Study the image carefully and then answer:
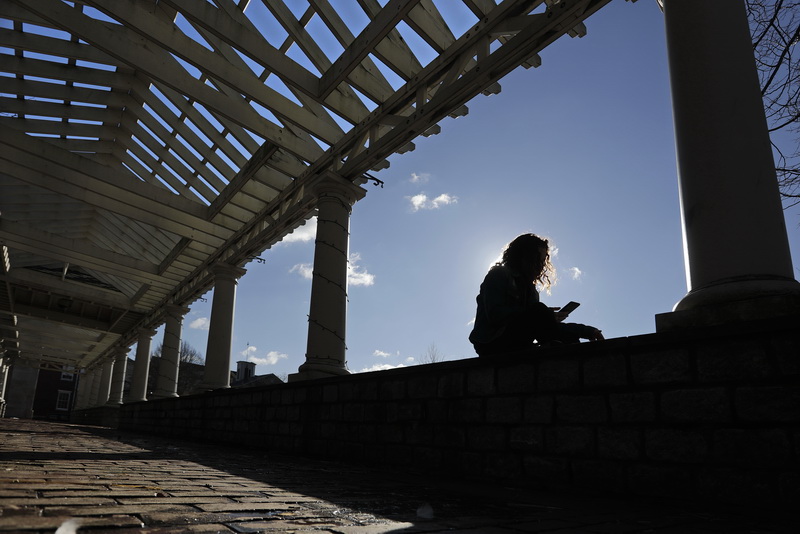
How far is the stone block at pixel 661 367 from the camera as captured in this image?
2.79 metres

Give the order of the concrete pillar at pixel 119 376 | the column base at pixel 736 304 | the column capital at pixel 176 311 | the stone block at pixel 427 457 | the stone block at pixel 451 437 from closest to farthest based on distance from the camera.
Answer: the column base at pixel 736 304 < the stone block at pixel 451 437 < the stone block at pixel 427 457 < the column capital at pixel 176 311 < the concrete pillar at pixel 119 376

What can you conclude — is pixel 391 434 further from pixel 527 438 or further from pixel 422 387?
pixel 527 438

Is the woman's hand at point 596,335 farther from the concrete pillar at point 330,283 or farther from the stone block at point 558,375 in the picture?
the concrete pillar at point 330,283

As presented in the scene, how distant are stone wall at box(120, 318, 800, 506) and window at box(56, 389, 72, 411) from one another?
5756 centimetres

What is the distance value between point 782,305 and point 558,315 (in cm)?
148

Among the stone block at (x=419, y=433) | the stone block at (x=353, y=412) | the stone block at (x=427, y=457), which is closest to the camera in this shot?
the stone block at (x=427, y=457)

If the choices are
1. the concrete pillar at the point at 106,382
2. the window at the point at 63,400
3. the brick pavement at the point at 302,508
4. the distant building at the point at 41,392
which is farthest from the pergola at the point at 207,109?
the window at the point at 63,400

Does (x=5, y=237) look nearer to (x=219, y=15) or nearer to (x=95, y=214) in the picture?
(x=95, y=214)

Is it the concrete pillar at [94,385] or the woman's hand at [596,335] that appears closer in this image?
the woman's hand at [596,335]

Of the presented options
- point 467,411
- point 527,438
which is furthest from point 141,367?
point 527,438

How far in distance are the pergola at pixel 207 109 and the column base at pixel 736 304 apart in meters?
3.08

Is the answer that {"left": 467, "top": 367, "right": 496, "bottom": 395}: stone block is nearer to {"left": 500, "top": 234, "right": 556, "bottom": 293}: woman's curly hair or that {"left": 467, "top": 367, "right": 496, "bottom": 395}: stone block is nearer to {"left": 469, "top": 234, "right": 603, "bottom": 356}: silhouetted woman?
{"left": 469, "top": 234, "right": 603, "bottom": 356}: silhouetted woman

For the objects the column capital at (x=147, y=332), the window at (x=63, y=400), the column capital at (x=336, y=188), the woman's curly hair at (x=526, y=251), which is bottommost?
the window at (x=63, y=400)

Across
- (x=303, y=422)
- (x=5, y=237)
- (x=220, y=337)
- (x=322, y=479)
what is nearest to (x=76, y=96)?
(x=5, y=237)
